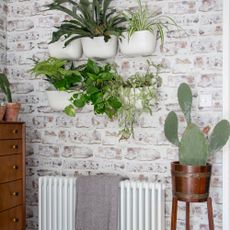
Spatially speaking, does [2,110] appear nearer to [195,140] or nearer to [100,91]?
[100,91]

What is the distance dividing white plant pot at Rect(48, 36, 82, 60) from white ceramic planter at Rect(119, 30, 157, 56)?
37 cm

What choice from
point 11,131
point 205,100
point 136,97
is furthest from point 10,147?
point 205,100

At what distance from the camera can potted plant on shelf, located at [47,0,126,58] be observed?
102 inches

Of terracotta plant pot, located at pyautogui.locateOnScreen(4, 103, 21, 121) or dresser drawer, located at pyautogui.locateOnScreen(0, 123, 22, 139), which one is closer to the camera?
dresser drawer, located at pyautogui.locateOnScreen(0, 123, 22, 139)

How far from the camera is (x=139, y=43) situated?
8.26 feet

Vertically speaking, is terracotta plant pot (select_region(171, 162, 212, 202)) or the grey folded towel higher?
terracotta plant pot (select_region(171, 162, 212, 202))

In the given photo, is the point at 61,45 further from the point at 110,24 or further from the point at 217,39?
the point at 217,39

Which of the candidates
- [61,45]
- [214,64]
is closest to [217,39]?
[214,64]

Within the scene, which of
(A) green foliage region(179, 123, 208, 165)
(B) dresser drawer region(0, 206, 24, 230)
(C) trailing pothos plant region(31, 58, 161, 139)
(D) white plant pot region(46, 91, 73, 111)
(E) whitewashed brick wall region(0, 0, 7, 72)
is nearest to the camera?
(A) green foliage region(179, 123, 208, 165)

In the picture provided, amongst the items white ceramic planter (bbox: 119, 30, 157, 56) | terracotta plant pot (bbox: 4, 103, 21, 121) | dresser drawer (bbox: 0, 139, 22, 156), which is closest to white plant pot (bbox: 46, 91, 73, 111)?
terracotta plant pot (bbox: 4, 103, 21, 121)

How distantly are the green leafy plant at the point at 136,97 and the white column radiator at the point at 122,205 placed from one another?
18.0 inches

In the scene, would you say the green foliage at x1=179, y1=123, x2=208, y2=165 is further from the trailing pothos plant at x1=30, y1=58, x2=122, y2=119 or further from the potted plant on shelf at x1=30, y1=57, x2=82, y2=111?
the potted plant on shelf at x1=30, y1=57, x2=82, y2=111

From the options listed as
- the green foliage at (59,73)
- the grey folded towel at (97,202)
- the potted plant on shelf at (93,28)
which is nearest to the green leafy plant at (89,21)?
the potted plant on shelf at (93,28)

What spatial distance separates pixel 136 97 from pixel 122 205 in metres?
0.83
